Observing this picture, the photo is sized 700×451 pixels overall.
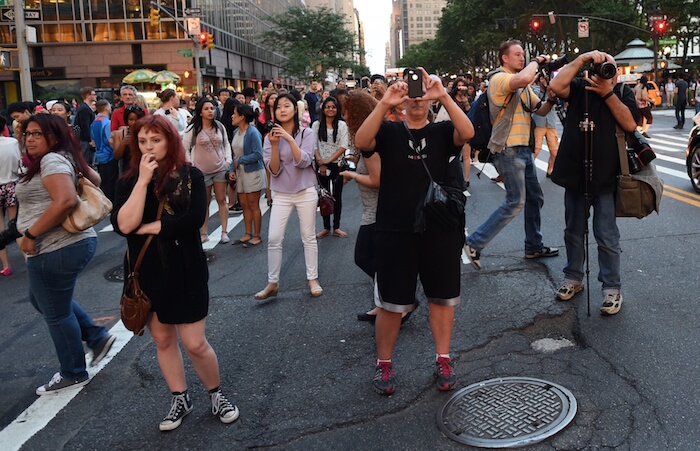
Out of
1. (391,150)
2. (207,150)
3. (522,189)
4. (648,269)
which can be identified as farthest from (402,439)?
(207,150)

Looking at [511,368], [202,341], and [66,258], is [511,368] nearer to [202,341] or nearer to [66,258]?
[202,341]

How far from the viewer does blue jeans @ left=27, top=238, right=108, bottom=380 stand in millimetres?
4281

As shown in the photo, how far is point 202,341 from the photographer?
3.76 meters

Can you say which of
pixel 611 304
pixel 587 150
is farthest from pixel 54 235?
pixel 611 304

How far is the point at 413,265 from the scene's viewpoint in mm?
3938

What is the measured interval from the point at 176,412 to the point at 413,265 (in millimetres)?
1624

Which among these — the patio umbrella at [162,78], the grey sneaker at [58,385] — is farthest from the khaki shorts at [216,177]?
the patio umbrella at [162,78]

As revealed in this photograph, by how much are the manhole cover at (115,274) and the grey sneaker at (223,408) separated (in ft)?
12.6

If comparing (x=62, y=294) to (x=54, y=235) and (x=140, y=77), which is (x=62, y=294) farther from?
(x=140, y=77)

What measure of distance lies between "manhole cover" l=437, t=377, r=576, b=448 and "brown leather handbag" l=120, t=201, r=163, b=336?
1732mm

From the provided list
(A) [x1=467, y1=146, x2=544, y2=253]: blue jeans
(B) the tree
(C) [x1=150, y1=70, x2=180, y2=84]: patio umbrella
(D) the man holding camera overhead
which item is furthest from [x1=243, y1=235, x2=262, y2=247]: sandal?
(B) the tree

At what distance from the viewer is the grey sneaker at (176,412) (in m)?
3.78

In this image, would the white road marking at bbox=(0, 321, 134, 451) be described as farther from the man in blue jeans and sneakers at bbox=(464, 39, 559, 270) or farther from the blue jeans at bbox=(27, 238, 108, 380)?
the man in blue jeans and sneakers at bbox=(464, 39, 559, 270)

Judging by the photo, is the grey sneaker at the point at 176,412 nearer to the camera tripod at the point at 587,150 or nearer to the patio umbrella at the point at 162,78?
the camera tripod at the point at 587,150
